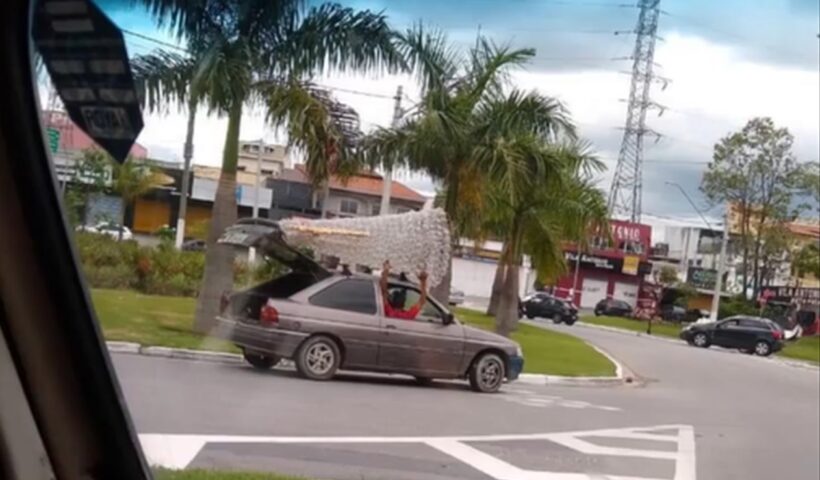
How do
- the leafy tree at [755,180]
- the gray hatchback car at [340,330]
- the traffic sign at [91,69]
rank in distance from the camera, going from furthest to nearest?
1. the gray hatchback car at [340,330]
2. the leafy tree at [755,180]
3. the traffic sign at [91,69]

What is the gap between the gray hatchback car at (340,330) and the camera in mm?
4195

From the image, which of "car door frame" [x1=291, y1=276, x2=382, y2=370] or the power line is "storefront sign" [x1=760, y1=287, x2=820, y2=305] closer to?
"car door frame" [x1=291, y1=276, x2=382, y2=370]

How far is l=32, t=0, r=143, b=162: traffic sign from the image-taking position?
10.4ft

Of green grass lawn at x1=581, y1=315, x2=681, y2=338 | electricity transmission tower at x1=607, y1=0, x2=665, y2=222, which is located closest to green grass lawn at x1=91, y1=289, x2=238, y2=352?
green grass lawn at x1=581, y1=315, x2=681, y2=338

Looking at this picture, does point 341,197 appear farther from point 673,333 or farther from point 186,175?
point 673,333

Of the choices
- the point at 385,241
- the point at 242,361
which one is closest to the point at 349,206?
the point at 385,241

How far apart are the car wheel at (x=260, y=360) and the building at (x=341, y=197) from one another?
65cm

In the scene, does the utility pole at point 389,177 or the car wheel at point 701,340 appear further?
the car wheel at point 701,340

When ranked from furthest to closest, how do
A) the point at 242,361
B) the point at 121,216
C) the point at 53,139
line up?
the point at 242,361 → the point at 121,216 → the point at 53,139

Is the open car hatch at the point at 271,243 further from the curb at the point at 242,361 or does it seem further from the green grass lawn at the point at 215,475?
the green grass lawn at the point at 215,475

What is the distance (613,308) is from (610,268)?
0.78ft

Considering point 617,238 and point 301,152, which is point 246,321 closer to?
point 301,152

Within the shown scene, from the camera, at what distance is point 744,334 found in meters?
4.22

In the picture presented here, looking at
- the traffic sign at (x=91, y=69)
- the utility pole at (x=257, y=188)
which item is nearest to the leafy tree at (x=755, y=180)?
the utility pole at (x=257, y=188)
